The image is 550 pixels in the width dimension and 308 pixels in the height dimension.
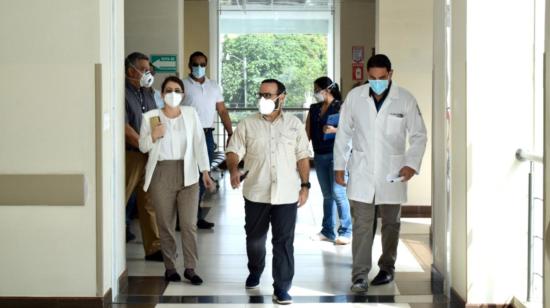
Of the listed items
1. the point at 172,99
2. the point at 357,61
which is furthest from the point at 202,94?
the point at 357,61

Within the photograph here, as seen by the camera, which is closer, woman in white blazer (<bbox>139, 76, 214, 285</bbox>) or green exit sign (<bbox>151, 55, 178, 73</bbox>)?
woman in white blazer (<bbox>139, 76, 214, 285</bbox>)

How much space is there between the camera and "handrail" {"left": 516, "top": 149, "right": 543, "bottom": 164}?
15.3 feet

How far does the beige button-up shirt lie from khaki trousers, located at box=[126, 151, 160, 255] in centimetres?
147

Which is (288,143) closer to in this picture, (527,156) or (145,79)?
(527,156)

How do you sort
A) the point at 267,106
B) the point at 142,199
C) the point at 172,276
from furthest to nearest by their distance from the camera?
the point at 142,199 < the point at 172,276 < the point at 267,106

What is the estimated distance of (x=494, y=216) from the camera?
5117 mm

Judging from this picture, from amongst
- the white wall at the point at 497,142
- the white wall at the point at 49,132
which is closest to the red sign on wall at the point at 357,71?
the white wall at the point at 497,142

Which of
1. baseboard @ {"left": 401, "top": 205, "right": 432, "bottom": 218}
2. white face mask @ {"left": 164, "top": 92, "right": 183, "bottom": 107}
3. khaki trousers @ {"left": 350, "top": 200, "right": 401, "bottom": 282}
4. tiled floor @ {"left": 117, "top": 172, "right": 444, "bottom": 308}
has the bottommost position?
tiled floor @ {"left": 117, "top": 172, "right": 444, "bottom": 308}

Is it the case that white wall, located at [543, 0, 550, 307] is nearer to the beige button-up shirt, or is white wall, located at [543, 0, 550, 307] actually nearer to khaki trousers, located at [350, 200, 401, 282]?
the beige button-up shirt

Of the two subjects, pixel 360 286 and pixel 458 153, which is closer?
pixel 458 153

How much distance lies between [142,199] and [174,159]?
1.12 meters

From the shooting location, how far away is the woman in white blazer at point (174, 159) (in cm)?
599

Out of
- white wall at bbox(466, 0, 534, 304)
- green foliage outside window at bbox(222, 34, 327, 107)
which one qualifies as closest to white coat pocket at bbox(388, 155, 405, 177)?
white wall at bbox(466, 0, 534, 304)

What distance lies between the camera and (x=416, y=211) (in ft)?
31.3
